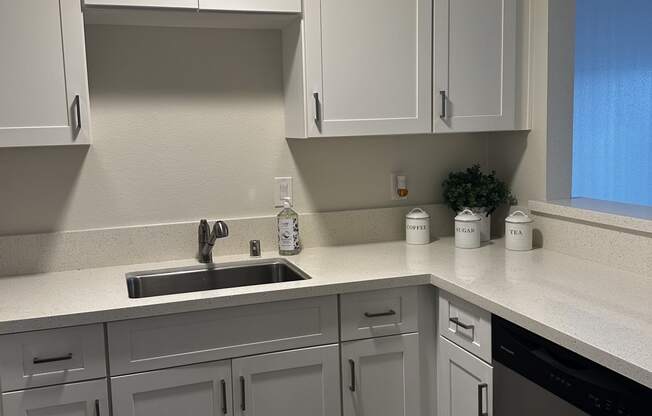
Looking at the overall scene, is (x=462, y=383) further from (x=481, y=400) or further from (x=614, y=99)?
(x=614, y=99)

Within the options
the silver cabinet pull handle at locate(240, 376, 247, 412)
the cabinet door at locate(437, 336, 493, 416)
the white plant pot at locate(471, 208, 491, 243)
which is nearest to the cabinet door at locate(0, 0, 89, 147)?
the silver cabinet pull handle at locate(240, 376, 247, 412)

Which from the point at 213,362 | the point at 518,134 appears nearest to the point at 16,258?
the point at 213,362

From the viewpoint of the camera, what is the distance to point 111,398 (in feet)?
6.12

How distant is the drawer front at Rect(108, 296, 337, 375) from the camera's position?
1871 mm

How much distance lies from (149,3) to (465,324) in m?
1.42

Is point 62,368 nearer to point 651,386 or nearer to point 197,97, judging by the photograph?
point 197,97

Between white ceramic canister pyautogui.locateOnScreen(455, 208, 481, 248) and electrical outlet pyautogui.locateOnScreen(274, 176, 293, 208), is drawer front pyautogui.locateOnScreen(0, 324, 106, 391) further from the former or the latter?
white ceramic canister pyautogui.locateOnScreen(455, 208, 481, 248)

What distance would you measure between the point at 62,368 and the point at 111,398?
0.17 meters

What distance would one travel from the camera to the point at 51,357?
180 cm

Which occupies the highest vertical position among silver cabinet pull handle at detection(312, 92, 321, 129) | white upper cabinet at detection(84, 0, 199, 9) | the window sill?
white upper cabinet at detection(84, 0, 199, 9)

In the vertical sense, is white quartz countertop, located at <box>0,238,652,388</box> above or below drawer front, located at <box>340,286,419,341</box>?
above

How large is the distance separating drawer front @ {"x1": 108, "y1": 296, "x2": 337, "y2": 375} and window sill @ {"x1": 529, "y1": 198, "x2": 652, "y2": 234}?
37.0 inches

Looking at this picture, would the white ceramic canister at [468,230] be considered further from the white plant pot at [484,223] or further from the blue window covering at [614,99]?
the blue window covering at [614,99]

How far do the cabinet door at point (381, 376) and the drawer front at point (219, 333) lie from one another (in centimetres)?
12
